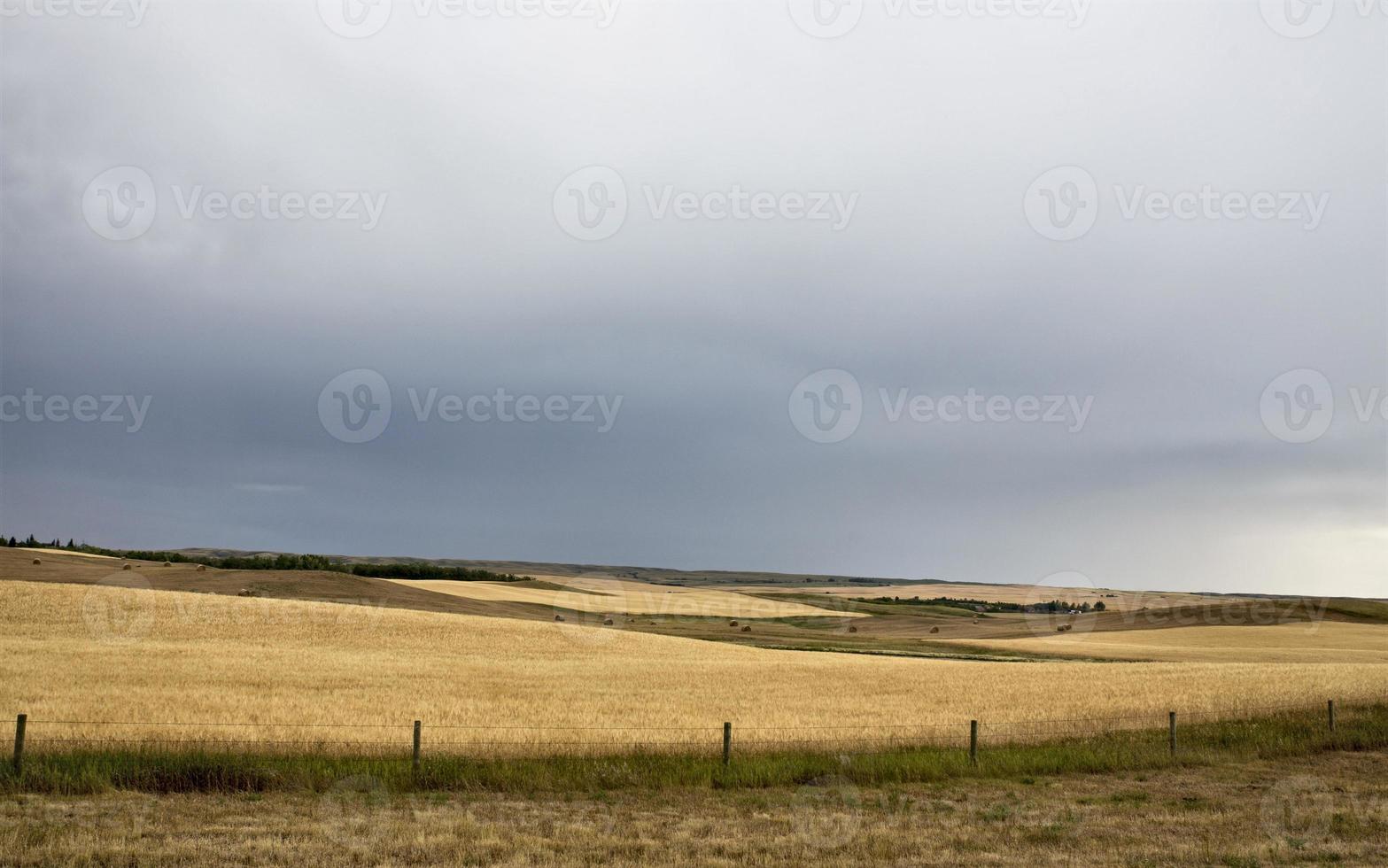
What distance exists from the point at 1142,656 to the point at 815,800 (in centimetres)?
5694

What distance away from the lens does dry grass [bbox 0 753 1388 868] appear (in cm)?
1241

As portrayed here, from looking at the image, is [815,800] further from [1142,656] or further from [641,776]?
[1142,656]

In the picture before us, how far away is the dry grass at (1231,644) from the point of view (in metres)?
63.8

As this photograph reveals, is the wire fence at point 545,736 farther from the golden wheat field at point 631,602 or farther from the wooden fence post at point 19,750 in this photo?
the golden wheat field at point 631,602

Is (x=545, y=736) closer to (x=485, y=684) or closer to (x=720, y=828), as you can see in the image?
(x=720, y=828)

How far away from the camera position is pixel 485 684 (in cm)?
3216

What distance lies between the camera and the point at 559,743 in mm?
21141

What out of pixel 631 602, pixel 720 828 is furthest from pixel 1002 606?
pixel 720 828

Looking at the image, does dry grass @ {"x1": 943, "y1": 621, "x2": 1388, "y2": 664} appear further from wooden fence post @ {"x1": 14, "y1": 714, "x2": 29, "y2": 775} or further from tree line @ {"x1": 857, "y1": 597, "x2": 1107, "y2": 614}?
wooden fence post @ {"x1": 14, "y1": 714, "x2": 29, "y2": 775}

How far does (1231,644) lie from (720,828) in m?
72.2

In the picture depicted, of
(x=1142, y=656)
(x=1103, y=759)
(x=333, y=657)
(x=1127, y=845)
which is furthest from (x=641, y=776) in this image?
(x=1142, y=656)

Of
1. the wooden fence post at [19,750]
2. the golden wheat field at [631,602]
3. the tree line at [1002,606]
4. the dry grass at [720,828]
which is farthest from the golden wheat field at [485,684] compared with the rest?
the tree line at [1002,606]

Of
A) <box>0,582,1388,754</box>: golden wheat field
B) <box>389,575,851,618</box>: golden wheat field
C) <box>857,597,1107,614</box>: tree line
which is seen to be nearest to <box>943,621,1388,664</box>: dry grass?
<box>0,582,1388,754</box>: golden wheat field

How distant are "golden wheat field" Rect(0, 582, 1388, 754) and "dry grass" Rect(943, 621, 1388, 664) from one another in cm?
1769
